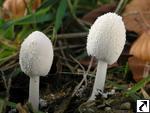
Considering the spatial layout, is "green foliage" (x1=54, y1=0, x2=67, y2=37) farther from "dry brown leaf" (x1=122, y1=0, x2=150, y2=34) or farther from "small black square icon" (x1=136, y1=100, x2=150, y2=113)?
"small black square icon" (x1=136, y1=100, x2=150, y2=113)

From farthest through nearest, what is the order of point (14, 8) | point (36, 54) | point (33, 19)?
point (14, 8)
point (33, 19)
point (36, 54)

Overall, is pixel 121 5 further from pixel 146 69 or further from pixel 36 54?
pixel 36 54

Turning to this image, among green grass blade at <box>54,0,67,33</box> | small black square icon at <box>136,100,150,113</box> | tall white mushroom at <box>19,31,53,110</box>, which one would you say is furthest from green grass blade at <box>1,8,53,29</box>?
small black square icon at <box>136,100,150,113</box>

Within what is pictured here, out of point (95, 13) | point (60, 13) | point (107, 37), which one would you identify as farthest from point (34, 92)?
point (95, 13)

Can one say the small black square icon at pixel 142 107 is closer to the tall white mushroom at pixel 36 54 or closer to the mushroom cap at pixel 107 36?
the mushroom cap at pixel 107 36

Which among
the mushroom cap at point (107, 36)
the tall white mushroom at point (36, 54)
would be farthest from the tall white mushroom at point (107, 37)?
the tall white mushroom at point (36, 54)

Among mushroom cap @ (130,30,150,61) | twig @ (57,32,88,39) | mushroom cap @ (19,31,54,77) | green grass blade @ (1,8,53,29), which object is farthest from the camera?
twig @ (57,32,88,39)

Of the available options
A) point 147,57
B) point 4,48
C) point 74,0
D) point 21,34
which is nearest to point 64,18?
point 74,0
